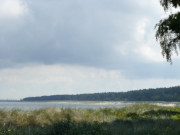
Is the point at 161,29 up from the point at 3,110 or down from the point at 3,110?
up

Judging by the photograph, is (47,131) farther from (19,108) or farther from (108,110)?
(108,110)

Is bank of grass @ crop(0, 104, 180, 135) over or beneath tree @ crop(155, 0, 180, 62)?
beneath

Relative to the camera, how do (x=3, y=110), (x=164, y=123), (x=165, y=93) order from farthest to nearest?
(x=165, y=93) < (x=3, y=110) < (x=164, y=123)

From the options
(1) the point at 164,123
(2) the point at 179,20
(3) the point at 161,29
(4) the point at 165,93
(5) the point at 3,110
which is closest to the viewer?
(1) the point at 164,123

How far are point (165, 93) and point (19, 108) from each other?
97.7m

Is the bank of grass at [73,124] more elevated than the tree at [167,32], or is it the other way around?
the tree at [167,32]

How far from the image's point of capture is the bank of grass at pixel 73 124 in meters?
9.49

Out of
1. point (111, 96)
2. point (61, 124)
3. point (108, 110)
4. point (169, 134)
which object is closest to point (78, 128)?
point (61, 124)

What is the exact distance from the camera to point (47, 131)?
9664mm

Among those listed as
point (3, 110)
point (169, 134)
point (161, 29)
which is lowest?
point (169, 134)

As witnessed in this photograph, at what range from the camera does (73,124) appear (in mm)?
10156

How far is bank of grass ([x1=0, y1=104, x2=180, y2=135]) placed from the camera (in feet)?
31.1

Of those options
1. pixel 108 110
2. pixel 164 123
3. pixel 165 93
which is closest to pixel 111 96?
pixel 165 93

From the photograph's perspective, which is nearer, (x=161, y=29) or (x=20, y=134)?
(x=20, y=134)
